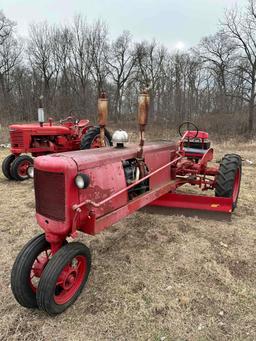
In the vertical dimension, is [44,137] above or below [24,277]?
above

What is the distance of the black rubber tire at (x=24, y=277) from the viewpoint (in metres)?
2.49

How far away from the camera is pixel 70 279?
2.64m

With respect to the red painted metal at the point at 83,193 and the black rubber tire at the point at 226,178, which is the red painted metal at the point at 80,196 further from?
the black rubber tire at the point at 226,178

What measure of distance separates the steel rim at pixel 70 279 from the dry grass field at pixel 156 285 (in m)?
0.12

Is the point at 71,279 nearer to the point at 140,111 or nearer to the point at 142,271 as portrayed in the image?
the point at 142,271

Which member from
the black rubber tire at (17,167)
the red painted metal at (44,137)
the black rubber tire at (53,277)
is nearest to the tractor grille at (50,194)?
the black rubber tire at (53,277)

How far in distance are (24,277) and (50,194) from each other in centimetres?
70

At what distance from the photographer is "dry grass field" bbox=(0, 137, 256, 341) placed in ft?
7.99

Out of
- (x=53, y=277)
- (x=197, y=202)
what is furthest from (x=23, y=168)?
(x=53, y=277)

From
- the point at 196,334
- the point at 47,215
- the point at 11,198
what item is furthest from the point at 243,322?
the point at 11,198

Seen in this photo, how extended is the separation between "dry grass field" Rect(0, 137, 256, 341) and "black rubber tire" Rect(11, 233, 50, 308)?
15 cm

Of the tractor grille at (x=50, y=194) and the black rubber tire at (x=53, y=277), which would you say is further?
the tractor grille at (x=50, y=194)

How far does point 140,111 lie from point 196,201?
6.48 ft

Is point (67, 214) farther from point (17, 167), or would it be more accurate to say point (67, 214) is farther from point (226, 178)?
point (17, 167)
